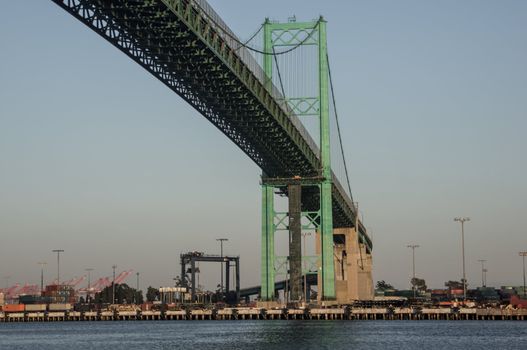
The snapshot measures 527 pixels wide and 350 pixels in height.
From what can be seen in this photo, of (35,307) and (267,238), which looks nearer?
(267,238)

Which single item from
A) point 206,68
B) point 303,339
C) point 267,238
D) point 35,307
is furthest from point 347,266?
point 206,68

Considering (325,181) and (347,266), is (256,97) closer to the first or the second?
(325,181)

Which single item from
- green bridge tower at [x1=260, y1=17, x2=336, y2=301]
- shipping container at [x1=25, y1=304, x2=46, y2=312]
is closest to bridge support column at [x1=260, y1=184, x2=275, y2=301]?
green bridge tower at [x1=260, y1=17, x2=336, y2=301]

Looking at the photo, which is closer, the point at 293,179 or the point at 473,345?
the point at 473,345

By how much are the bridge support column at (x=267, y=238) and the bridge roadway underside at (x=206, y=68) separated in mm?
6212

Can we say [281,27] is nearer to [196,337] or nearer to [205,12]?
[196,337]

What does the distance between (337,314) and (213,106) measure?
45.3 m

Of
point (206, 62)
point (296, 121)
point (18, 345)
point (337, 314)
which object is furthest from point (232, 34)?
point (337, 314)

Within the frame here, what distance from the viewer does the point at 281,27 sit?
369 ft

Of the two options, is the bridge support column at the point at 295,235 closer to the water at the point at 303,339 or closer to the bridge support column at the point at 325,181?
the bridge support column at the point at 325,181

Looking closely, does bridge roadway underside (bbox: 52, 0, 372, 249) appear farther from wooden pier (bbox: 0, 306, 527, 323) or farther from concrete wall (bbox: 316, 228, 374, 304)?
concrete wall (bbox: 316, 228, 374, 304)

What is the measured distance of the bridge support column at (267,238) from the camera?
108m

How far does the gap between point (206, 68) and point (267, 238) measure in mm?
44070

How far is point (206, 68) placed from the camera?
221 ft
